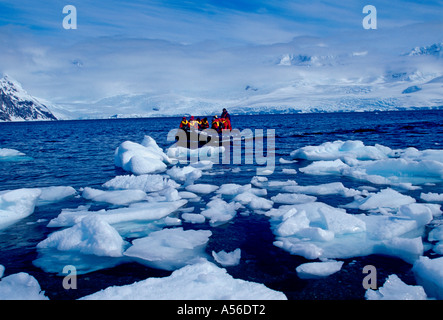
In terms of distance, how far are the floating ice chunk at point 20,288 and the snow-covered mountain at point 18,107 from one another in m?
194

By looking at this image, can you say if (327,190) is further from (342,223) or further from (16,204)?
(16,204)

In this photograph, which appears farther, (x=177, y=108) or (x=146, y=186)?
(x=177, y=108)

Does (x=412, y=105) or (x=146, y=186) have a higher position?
(x=412, y=105)

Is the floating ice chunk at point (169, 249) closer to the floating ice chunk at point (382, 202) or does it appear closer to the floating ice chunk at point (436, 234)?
the floating ice chunk at point (382, 202)

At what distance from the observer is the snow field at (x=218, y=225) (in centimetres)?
319

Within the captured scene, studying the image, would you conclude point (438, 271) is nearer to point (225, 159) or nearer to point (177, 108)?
point (225, 159)

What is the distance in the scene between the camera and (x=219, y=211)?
586 cm

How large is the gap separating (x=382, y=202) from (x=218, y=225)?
10.2 feet

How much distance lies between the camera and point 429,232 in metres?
4.57

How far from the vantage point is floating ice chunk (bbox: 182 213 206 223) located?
5451 millimetres

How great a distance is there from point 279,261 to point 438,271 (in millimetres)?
1675

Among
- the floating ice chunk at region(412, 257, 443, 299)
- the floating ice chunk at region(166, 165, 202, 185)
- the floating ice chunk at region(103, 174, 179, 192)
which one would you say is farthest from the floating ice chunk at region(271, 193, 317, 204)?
the floating ice chunk at region(166, 165, 202, 185)

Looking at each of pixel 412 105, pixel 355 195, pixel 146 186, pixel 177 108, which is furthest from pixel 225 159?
pixel 177 108

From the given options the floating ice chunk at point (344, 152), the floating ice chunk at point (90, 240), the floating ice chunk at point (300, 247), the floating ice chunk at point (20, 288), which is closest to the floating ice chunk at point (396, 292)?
the floating ice chunk at point (300, 247)
